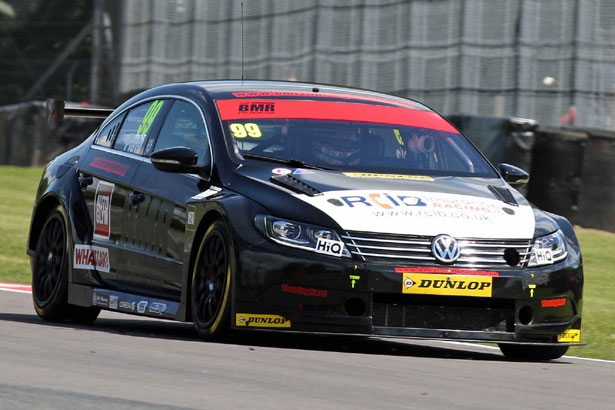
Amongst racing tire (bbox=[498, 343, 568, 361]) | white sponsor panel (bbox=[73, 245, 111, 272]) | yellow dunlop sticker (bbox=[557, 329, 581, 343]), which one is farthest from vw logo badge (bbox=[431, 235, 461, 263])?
white sponsor panel (bbox=[73, 245, 111, 272])

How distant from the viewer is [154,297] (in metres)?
7.84

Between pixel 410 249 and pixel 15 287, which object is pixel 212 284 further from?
pixel 15 287

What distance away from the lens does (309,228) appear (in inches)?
266

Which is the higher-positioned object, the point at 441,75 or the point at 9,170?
the point at 441,75

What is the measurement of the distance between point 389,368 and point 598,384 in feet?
3.12

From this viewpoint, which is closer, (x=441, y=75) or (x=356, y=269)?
(x=356, y=269)

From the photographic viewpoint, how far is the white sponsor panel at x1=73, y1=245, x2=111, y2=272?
27.9 feet

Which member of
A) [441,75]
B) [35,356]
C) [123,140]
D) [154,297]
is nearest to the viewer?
[35,356]

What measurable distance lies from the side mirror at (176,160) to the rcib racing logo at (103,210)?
979mm

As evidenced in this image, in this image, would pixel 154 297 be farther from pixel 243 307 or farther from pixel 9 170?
pixel 9 170

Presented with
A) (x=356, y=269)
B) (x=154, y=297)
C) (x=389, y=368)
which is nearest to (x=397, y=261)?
(x=356, y=269)

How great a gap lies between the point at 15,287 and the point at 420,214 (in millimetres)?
5748

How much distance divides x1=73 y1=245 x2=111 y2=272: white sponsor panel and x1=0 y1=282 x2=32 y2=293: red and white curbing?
2.84m

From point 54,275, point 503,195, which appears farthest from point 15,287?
point 503,195
